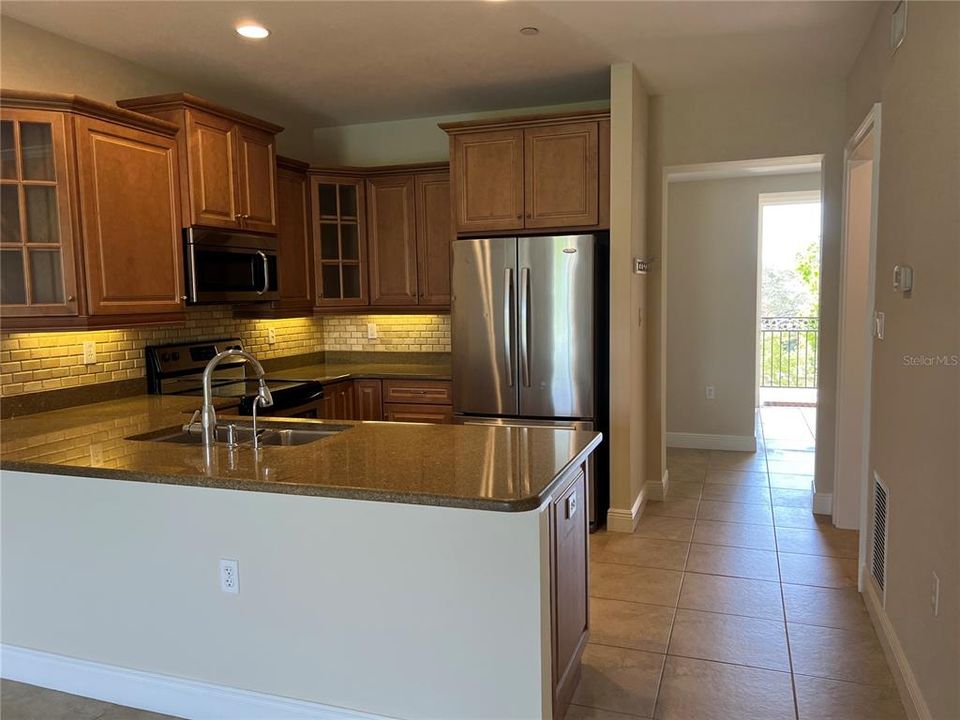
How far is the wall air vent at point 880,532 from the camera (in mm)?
2789

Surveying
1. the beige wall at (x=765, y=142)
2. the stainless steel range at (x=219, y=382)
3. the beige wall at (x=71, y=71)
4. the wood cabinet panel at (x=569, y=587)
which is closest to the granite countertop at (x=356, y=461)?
the wood cabinet panel at (x=569, y=587)

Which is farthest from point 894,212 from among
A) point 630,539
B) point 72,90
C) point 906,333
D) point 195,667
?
point 72,90

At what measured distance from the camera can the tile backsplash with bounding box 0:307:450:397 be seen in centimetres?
319

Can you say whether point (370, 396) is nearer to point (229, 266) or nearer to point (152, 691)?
point (229, 266)

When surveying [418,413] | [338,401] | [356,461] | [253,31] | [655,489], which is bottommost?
[655,489]

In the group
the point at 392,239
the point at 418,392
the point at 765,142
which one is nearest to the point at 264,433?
the point at 418,392

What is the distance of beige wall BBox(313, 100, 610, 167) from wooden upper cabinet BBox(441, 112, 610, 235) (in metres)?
0.72

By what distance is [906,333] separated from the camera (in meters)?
2.48

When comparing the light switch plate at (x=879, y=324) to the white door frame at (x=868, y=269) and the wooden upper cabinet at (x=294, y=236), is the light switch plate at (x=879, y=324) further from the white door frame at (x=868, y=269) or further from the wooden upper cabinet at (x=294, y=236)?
the wooden upper cabinet at (x=294, y=236)

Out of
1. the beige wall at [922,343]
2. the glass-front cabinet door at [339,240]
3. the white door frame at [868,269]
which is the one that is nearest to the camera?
the beige wall at [922,343]

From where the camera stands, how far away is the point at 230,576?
7.36 feet

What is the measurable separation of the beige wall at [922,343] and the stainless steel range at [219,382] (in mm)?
2928

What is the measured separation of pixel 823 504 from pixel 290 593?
3534mm

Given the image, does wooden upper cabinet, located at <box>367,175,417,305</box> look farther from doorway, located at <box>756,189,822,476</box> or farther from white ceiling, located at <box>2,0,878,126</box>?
doorway, located at <box>756,189,822,476</box>
